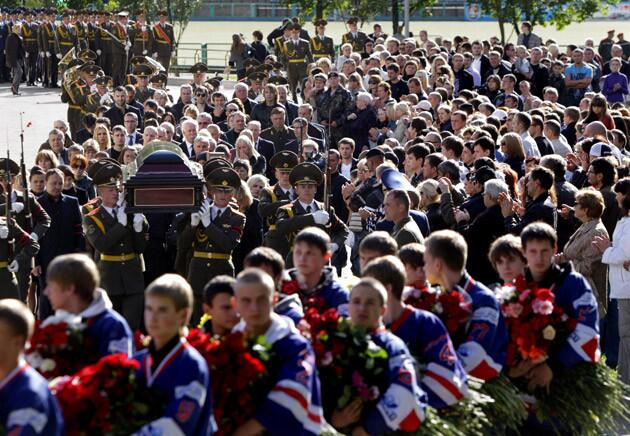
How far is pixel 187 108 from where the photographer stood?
1780 cm

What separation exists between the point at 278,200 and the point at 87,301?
5690 mm

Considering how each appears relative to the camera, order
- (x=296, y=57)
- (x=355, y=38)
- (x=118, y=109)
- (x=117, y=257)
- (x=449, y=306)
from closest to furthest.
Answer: (x=449, y=306) < (x=117, y=257) < (x=118, y=109) < (x=296, y=57) < (x=355, y=38)

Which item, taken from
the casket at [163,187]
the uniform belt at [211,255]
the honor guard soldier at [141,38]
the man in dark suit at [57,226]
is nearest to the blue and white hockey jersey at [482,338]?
the casket at [163,187]

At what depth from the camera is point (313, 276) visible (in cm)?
747

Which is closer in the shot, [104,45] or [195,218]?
[195,218]

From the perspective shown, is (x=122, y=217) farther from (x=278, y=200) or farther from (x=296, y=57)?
(x=296, y=57)

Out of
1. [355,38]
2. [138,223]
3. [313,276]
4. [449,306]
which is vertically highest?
[355,38]

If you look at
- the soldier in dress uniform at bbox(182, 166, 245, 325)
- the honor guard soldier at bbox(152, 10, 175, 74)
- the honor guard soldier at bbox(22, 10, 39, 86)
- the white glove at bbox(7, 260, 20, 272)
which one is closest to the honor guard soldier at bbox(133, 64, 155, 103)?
the honor guard soldier at bbox(152, 10, 175, 74)

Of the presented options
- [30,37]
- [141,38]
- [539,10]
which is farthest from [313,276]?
[539,10]

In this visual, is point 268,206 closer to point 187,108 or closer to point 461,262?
point 461,262

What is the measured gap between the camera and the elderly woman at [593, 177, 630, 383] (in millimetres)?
9898

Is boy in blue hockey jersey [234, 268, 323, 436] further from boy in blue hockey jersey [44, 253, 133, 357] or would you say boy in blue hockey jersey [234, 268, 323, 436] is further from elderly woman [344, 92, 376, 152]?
elderly woman [344, 92, 376, 152]

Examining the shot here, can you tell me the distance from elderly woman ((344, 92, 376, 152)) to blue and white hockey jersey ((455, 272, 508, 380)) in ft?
35.0

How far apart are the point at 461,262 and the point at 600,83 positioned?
17.4 m
